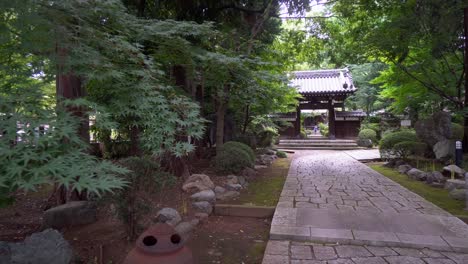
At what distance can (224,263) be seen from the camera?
3393 millimetres

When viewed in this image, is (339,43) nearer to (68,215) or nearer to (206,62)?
(206,62)

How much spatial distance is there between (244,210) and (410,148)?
7273 mm

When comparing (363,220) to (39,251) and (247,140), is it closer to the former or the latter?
(39,251)

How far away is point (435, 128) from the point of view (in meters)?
9.62

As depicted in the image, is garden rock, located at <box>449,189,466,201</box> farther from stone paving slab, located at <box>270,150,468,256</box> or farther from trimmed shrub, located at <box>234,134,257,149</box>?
trimmed shrub, located at <box>234,134,257,149</box>

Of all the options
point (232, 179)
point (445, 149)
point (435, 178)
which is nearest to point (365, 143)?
point (445, 149)

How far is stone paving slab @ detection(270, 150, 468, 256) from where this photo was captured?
3.76 meters

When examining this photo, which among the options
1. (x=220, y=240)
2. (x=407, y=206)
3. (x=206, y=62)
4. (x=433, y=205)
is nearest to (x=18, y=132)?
(x=220, y=240)

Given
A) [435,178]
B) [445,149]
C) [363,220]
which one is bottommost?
[363,220]

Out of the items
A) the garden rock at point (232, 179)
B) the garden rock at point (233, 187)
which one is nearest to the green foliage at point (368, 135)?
the garden rock at point (232, 179)

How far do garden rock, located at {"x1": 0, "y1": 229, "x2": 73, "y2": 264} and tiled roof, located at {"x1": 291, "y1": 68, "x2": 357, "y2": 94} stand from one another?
640 inches

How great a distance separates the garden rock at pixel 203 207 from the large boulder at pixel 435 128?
27.7 feet

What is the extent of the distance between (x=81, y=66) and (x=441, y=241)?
460cm

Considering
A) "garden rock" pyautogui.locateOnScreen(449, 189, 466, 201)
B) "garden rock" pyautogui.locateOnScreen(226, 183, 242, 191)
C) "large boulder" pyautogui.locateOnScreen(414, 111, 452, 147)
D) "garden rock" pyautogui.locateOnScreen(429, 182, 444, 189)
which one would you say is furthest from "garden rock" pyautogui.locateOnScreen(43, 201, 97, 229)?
"large boulder" pyautogui.locateOnScreen(414, 111, 452, 147)
